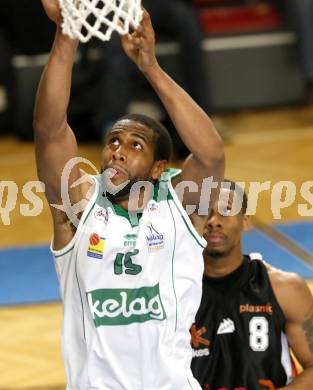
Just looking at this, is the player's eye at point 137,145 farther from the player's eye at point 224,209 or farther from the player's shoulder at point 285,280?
the player's shoulder at point 285,280

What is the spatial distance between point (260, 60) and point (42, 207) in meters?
3.97

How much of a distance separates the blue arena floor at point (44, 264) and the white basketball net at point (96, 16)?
12.2 feet

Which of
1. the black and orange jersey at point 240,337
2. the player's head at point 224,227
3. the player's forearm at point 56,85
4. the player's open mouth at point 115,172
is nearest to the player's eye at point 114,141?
the player's open mouth at point 115,172

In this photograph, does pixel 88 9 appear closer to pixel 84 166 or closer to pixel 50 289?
pixel 50 289

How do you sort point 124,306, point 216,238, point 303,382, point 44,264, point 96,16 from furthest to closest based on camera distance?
point 44,264
point 216,238
point 303,382
point 124,306
point 96,16

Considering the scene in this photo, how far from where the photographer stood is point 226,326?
5074 mm

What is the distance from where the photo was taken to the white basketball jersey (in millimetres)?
4109

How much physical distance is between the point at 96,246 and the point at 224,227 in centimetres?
105

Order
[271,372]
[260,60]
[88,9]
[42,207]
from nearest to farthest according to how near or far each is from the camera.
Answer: [88,9], [271,372], [42,207], [260,60]

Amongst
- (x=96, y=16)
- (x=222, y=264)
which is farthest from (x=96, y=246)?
(x=222, y=264)

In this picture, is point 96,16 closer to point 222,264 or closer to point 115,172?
point 115,172

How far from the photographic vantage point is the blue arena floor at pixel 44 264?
24.3 ft

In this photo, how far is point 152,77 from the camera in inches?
159

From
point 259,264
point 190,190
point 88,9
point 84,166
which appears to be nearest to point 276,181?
point 84,166
